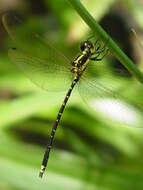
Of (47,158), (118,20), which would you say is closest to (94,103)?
(47,158)

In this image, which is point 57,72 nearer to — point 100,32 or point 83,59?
point 83,59

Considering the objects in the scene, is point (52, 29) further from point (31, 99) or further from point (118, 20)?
point (31, 99)

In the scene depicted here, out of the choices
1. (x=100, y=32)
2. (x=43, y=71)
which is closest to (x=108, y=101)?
(x=43, y=71)

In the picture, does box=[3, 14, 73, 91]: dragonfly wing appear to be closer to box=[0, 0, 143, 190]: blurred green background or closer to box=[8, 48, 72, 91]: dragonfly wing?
box=[8, 48, 72, 91]: dragonfly wing

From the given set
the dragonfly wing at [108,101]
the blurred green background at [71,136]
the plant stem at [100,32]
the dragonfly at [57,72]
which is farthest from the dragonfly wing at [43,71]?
the plant stem at [100,32]

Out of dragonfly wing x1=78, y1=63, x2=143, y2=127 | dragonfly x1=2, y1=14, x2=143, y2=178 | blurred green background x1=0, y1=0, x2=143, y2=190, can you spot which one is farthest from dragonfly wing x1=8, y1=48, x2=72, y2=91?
blurred green background x1=0, y1=0, x2=143, y2=190
